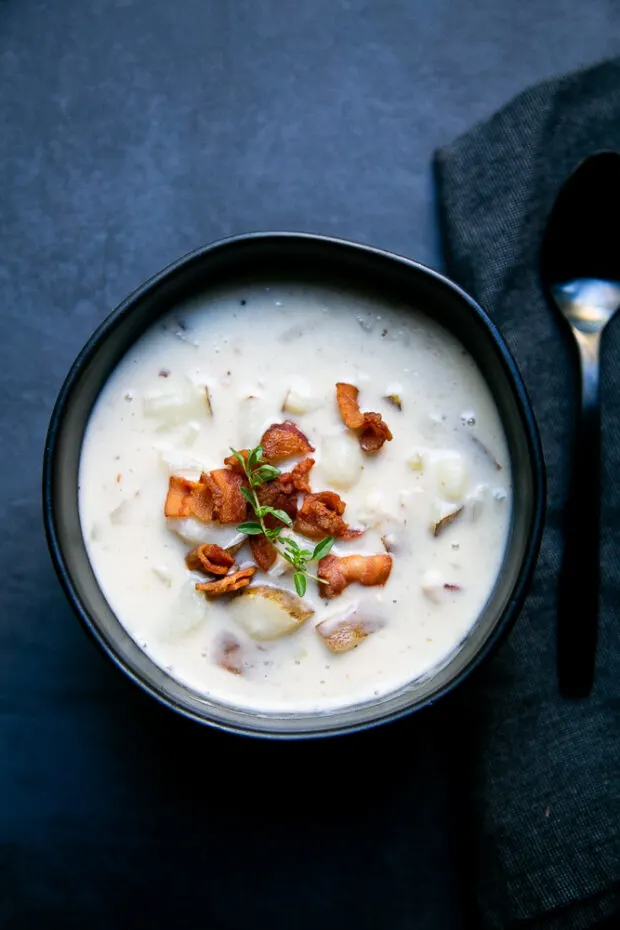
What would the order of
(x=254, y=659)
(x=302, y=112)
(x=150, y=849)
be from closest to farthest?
(x=254, y=659), (x=150, y=849), (x=302, y=112)

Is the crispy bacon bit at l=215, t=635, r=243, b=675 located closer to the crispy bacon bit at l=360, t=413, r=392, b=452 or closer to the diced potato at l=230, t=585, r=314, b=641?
the diced potato at l=230, t=585, r=314, b=641

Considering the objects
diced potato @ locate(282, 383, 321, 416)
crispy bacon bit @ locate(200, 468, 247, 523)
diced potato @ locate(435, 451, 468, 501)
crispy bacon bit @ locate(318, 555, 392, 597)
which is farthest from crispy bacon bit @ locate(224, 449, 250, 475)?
diced potato @ locate(435, 451, 468, 501)

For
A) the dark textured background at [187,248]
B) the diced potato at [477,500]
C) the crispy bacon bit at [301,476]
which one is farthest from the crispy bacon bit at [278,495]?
the dark textured background at [187,248]

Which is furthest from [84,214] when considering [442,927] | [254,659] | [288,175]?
[442,927]

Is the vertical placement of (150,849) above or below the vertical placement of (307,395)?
below

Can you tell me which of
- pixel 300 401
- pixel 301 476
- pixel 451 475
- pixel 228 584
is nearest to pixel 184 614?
pixel 228 584

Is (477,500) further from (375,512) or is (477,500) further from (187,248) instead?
(187,248)

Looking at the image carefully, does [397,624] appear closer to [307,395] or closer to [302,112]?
[307,395]
